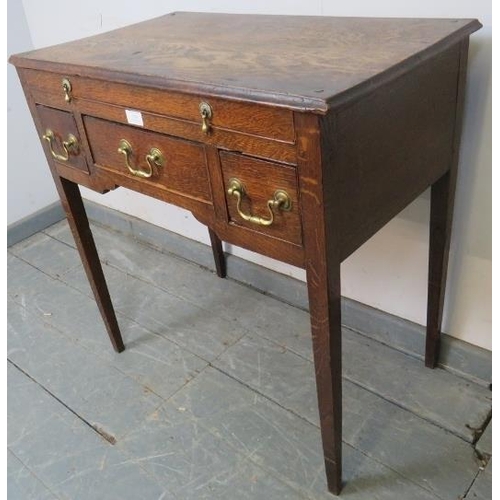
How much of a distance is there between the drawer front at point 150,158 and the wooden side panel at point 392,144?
25 centimetres

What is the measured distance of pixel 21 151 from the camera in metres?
2.21

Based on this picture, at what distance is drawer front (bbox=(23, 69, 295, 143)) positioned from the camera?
30.3 inches

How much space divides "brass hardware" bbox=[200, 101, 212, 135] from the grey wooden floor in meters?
0.74

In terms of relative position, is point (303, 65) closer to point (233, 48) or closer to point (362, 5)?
point (233, 48)

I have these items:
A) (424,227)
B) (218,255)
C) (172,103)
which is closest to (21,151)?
(218,255)

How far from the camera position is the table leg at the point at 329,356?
0.85 m

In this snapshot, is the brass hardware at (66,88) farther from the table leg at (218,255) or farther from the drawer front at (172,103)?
the table leg at (218,255)

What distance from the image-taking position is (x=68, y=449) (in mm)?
1298

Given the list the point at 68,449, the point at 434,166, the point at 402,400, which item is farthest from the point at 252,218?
the point at 68,449

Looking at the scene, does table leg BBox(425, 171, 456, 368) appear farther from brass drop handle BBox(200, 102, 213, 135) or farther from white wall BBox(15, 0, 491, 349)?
brass drop handle BBox(200, 102, 213, 135)

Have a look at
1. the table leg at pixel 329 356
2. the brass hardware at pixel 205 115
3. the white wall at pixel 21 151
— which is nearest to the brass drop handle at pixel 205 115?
the brass hardware at pixel 205 115

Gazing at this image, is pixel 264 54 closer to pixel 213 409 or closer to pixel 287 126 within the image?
pixel 287 126

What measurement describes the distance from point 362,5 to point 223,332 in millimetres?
924
